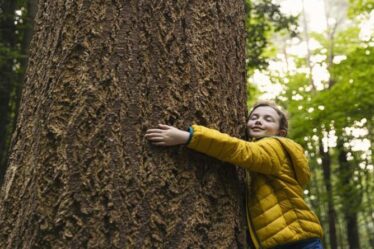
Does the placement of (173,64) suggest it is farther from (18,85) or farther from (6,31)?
(6,31)

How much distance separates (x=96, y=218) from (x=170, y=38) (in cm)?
98

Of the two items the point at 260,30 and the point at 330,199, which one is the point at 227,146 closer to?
the point at 260,30

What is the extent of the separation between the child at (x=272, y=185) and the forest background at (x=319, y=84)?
6227 millimetres

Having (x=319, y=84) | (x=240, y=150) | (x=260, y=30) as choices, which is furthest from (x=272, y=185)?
(x=319, y=84)

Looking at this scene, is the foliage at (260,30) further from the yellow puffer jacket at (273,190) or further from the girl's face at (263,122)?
the yellow puffer jacket at (273,190)

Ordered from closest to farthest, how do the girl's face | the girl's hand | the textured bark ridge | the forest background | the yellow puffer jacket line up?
the textured bark ridge
the girl's hand
the yellow puffer jacket
the girl's face
the forest background

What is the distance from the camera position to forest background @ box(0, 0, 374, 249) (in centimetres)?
992

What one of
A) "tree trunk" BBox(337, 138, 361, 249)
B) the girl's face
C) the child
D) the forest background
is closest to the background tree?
the forest background

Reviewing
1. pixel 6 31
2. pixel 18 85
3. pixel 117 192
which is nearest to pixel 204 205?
pixel 117 192

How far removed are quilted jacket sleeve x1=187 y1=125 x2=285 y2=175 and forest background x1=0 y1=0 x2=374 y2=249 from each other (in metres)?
6.23

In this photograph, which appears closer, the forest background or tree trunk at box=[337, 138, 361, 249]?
the forest background

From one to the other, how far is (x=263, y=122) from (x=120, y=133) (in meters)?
1.09

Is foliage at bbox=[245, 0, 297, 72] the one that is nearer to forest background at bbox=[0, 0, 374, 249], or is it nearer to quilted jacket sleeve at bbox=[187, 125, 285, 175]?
forest background at bbox=[0, 0, 374, 249]

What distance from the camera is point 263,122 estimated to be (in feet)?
9.12
